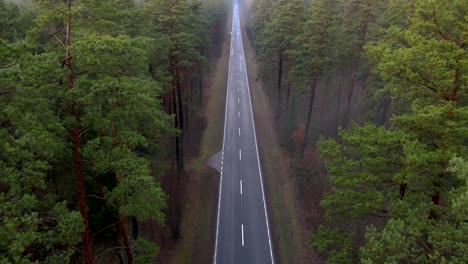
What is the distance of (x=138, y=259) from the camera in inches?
576

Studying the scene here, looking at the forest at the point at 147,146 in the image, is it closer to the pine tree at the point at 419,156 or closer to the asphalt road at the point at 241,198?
the pine tree at the point at 419,156

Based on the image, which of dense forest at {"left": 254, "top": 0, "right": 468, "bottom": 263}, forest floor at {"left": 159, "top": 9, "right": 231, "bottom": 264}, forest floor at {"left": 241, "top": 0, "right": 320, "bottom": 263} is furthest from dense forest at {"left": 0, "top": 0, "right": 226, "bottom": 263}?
forest floor at {"left": 241, "top": 0, "right": 320, "bottom": 263}

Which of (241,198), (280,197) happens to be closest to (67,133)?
(241,198)

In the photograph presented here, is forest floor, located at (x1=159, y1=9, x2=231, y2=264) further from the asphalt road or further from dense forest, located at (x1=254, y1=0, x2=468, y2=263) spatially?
dense forest, located at (x1=254, y1=0, x2=468, y2=263)

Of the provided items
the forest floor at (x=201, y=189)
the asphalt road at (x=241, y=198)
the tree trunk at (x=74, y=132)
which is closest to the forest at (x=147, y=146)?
the tree trunk at (x=74, y=132)

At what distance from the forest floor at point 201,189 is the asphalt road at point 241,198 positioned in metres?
0.62

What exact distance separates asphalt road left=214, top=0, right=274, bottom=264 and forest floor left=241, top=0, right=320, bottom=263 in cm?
59

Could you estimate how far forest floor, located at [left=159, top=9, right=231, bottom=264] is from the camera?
2203 centimetres

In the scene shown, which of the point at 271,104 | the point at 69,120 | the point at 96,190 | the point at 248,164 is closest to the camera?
the point at 69,120

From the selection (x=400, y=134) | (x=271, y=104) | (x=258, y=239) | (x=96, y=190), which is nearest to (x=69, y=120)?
(x=96, y=190)

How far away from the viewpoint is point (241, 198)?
27.0 m

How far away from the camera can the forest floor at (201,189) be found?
867 inches

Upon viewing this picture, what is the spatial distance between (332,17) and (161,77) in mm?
13606

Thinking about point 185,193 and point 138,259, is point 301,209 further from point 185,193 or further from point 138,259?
point 138,259
